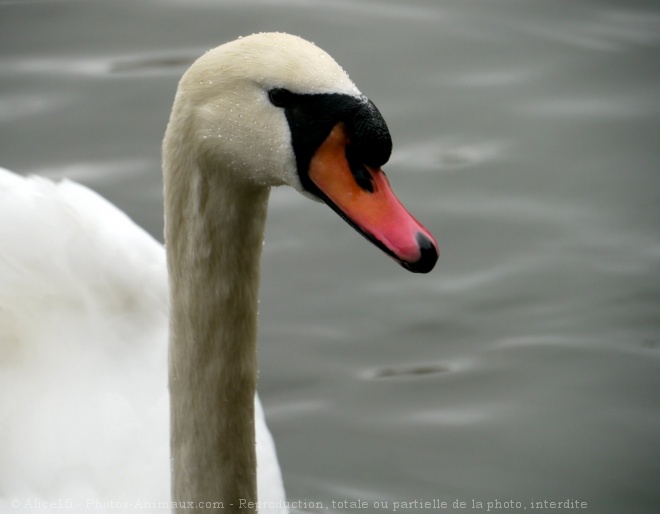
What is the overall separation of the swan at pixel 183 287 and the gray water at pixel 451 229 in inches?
33.4

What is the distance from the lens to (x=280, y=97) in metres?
2.63

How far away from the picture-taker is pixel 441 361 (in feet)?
17.4

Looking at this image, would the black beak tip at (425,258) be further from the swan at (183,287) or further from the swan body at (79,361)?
the swan body at (79,361)

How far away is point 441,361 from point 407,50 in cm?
258

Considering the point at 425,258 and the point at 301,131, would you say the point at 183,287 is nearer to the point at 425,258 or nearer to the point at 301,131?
A: the point at 301,131

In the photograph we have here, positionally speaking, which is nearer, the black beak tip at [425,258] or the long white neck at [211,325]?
the black beak tip at [425,258]

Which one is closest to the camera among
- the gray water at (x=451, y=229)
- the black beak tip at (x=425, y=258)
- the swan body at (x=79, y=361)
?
the black beak tip at (x=425, y=258)

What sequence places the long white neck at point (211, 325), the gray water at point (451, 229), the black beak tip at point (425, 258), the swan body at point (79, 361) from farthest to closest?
1. the gray water at point (451, 229)
2. the swan body at point (79, 361)
3. the long white neck at point (211, 325)
4. the black beak tip at point (425, 258)

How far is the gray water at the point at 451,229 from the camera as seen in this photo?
16.0ft

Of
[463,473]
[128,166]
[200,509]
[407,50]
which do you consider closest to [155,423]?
[200,509]

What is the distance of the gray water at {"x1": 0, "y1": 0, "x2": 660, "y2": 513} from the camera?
488 cm

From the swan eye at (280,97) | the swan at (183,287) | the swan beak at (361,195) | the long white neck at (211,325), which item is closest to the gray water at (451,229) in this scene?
the swan at (183,287)

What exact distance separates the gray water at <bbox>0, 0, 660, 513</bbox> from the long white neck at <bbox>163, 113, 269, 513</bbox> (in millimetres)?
1327

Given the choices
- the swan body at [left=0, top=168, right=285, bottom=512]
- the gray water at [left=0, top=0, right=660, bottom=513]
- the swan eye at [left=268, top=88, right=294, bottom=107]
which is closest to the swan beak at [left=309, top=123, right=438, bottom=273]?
the swan eye at [left=268, top=88, right=294, bottom=107]
